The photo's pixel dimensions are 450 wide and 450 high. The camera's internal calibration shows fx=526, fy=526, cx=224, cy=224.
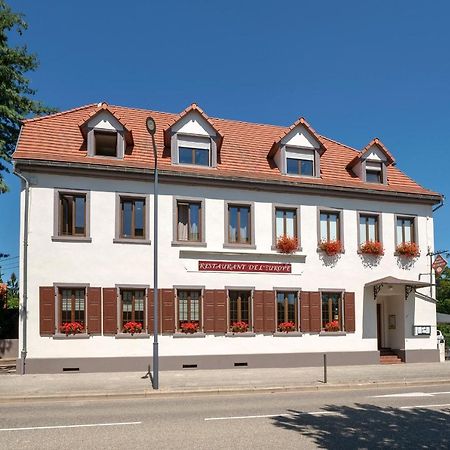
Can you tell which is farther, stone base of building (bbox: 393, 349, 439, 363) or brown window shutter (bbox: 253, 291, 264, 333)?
stone base of building (bbox: 393, 349, 439, 363)

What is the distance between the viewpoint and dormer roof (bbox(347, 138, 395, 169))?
24.2 m

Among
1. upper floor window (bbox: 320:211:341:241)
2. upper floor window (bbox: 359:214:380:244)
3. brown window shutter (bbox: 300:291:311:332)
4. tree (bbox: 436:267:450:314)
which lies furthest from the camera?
tree (bbox: 436:267:450:314)

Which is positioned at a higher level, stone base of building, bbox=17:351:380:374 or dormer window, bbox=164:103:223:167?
dormer window, bbox=164:103:223:167

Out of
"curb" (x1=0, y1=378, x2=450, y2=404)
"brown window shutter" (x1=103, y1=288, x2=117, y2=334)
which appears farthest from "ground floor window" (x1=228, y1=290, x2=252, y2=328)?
"curb" (x1=0, y1=378, x2=450, y2=404)

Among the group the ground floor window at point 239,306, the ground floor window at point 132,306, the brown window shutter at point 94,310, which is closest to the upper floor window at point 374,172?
the ground floor window at point 239,306

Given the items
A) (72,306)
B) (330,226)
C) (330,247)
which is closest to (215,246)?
(330,247)

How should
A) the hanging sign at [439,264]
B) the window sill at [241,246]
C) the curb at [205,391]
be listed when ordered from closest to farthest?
the curb at [205,391]
the window sill at [241,246]
the hanging sign at [439,264]

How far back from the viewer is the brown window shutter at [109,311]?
19359 mm

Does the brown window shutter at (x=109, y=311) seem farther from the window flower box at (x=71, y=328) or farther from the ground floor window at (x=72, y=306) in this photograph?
the window flower box at (x=71, y=328)

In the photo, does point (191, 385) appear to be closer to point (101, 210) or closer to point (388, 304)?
point (101, 210)

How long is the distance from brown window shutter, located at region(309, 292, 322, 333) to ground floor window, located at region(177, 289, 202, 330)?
477 centimetres

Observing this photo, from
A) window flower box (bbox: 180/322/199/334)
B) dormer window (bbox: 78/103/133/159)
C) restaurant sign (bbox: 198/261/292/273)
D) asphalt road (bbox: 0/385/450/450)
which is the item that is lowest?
asphalt road (bbox: 0/385/450/450)

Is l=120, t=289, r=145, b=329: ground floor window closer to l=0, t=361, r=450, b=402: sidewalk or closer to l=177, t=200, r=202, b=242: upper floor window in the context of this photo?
l=0, t=361, r=450, b=402: sidewalk

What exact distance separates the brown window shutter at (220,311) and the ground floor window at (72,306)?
5013 mm
